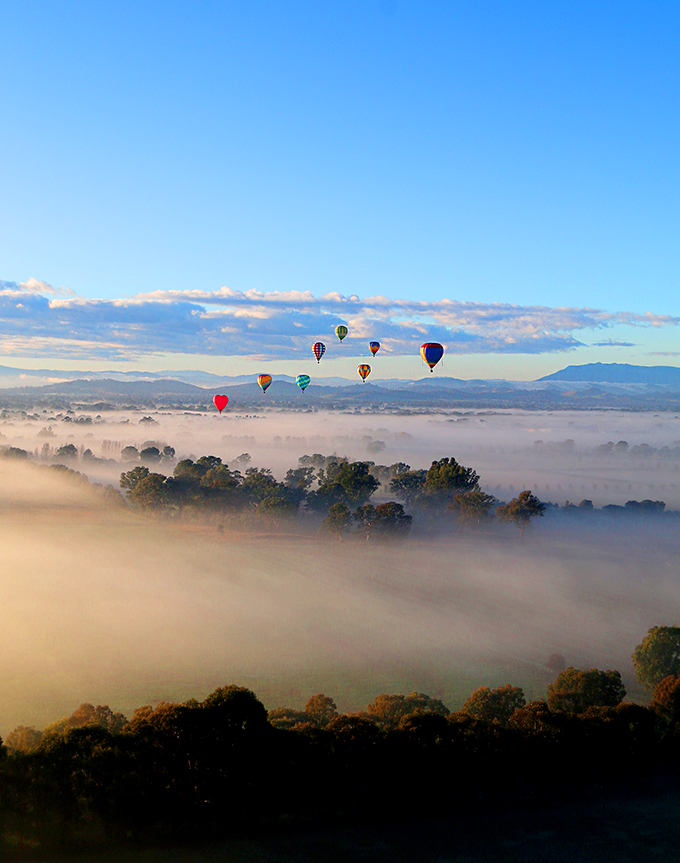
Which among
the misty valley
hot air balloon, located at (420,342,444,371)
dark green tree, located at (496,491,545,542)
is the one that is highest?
hot air balloon, located at (420,342,444,371)

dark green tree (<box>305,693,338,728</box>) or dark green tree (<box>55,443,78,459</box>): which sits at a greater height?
dark green tree (<box>55,443,78,459</box>)

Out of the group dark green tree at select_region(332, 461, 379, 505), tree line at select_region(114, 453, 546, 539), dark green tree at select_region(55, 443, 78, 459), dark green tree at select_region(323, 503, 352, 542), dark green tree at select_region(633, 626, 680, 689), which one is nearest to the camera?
dark green tree at select_region(633, 626, 680, 689)

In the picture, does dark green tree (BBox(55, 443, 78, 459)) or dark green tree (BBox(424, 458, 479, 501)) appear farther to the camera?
dark green tree (BBox(55, 443, 78, 459))

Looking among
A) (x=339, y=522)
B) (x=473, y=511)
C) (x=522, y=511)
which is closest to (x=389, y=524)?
(x=339, y=522)

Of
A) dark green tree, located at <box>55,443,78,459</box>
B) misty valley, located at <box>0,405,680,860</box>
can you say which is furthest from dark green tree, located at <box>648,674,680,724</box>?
dark green tree, located at <box>55,443,78,459</box>

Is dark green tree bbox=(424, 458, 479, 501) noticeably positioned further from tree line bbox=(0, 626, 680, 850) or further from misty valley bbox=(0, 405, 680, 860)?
tree line bbox=(0, 626, 680, 850)

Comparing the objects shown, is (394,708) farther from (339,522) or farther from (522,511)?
(522,511)
